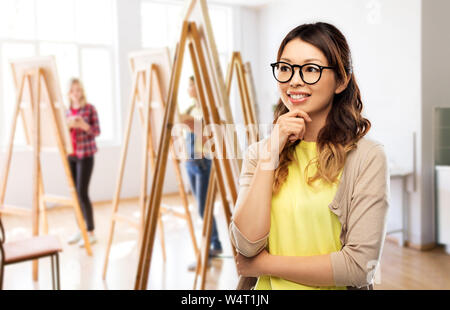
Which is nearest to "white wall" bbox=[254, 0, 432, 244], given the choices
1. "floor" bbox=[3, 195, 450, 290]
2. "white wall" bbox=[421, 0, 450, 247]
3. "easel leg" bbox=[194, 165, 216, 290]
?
"white wall" bbox=[421, 0, 450, 247]

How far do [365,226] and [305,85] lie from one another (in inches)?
12.7

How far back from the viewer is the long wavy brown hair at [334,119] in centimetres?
89

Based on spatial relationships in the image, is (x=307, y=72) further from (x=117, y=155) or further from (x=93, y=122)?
(x=117, y=155)

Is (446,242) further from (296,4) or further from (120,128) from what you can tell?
(120,128)

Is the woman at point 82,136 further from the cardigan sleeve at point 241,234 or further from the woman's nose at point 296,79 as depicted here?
the woman's nose at point 296,79

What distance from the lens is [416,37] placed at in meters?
3.62

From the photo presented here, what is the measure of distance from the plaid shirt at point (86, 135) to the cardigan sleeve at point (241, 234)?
312 centimetres

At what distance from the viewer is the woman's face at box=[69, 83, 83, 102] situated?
3.85 meters

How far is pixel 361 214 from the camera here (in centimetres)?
86

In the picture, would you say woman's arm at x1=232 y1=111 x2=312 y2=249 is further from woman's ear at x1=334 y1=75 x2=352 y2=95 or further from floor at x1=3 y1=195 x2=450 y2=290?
floor at x1=3 y1=195 x2=450 y2=290

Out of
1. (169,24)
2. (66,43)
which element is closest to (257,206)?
(66,43)

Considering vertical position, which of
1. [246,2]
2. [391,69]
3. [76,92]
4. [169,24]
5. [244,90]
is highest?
[246,2]

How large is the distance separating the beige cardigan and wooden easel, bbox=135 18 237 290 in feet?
2.43
